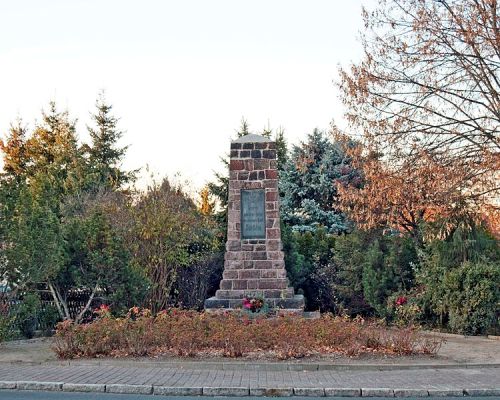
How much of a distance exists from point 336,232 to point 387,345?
17.7 metres

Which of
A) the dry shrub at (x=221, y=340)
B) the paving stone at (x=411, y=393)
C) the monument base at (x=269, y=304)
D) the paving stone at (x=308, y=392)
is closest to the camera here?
the paving stone at (x=411, y=393)

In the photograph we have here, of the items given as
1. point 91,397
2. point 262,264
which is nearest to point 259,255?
point 262,264

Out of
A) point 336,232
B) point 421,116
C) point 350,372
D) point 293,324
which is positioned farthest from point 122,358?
point 336,232

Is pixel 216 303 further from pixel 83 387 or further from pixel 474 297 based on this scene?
pixel 83 387

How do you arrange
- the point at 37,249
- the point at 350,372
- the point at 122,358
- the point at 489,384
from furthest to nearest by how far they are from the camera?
1. the point at 37,249
2. the point at 122,358
3. the point at 350,372
4. the point at 489,384

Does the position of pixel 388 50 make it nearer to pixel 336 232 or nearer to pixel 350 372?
pixel 350 372

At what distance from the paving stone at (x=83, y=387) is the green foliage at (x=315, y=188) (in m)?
20.5

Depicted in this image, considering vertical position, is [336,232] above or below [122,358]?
above

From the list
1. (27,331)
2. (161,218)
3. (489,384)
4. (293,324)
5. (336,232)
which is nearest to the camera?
(489,384)

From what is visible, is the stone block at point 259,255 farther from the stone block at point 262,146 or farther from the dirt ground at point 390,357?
the dirt ground at point 390,357

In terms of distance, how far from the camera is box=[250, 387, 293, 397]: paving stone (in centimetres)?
909

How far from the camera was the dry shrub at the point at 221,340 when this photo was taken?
38.8 ft

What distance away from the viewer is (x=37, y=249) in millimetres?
14258

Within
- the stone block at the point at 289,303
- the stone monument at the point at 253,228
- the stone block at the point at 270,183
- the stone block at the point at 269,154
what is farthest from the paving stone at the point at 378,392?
the stone block at the point at 269,154
